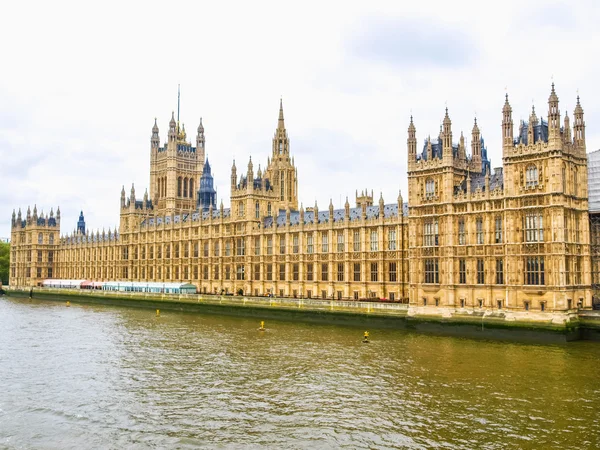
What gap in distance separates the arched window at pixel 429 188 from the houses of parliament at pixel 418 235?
139 millimetres

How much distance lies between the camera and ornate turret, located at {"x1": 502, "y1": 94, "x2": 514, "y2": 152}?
65.6 metres

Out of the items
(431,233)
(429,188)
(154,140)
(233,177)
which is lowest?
(431,233)

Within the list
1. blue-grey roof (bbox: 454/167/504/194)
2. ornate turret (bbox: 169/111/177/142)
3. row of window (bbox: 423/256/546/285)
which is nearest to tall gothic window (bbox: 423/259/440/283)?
row of window (bbox: 423/256/546/285)

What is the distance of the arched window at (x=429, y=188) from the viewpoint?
241 ft

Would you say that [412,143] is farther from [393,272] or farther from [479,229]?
[393,272]

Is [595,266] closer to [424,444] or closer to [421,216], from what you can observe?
[421,216]

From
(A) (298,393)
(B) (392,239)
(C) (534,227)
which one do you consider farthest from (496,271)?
(A) (298,393)

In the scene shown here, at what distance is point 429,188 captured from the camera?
7375 cm

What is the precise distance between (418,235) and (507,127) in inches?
649

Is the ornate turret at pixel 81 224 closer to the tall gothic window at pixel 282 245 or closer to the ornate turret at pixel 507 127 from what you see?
the tall gothic window at pixel 282 245

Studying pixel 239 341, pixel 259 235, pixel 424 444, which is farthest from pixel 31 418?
pixel 259 235

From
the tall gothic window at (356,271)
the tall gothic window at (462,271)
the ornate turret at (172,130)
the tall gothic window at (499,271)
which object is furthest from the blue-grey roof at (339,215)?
the ornate turret at (172,130)

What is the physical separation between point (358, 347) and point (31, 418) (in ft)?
101

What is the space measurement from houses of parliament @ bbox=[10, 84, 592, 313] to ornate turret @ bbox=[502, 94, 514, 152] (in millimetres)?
109
